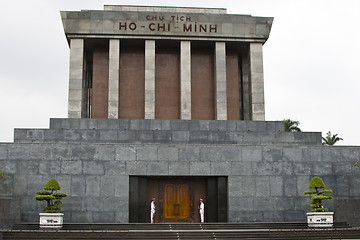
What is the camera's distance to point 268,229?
21969 millimetres

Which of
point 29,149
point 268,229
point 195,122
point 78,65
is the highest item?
point 78,65

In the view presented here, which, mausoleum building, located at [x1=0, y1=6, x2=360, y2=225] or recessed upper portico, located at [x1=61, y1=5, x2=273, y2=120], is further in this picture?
recessed upper portico, located at [x1=61, y1=5, x2=273, y2=120]

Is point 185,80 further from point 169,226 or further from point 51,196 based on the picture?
point 51,196

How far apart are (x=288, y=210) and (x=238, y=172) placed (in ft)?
10.4

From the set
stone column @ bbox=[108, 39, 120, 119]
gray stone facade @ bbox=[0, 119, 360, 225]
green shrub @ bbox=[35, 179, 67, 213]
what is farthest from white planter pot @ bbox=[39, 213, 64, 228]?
stone column @ bbox=[108, 39, 120, 119]

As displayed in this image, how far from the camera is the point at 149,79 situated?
32.2 meters

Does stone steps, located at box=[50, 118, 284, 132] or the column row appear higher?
the column row

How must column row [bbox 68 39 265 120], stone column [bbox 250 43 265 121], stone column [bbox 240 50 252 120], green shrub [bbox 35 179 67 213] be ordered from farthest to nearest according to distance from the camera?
stone column [bbox 240 50 252 120], stone column [bbox 250 43 265 121], column row [bbox 68 39 265 120], green shrub [bbox 35 179 67 213]

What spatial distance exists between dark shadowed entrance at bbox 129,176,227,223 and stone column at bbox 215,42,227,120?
295 inches

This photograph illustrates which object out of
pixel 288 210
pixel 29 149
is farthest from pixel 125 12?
pixel 288 210

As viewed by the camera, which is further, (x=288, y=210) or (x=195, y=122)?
(x=195, y=122)

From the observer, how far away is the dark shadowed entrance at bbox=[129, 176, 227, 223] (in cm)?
2478

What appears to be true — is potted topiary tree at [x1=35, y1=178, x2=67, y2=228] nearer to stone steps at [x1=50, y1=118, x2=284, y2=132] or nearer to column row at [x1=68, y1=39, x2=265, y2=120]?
stone steps at [x1=50, y1=118, x2=284, y2=132]

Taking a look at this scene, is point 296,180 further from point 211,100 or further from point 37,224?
point 37,224
